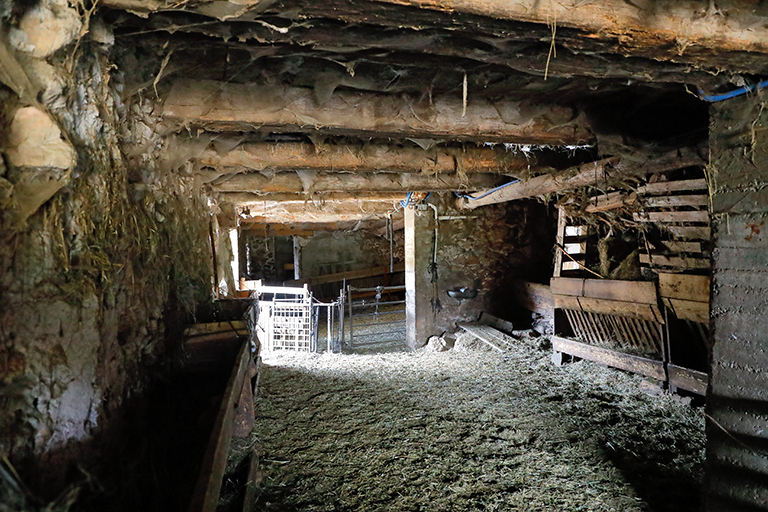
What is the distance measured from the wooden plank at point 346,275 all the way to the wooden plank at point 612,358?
25.5 feet

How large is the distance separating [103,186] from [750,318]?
2840 millimetres

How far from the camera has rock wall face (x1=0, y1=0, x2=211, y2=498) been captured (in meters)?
1.12

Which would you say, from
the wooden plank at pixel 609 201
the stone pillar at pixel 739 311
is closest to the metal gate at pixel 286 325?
the wooden plank at pixel 609 201

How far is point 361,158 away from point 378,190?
135cm

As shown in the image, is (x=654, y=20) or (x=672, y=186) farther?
(x=672, y=186)

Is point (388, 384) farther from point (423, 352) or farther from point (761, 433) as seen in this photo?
point (761, 433)

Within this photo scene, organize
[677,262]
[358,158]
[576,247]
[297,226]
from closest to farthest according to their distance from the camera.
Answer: [358,158] → [677,262] → [576,247] → [297,226]

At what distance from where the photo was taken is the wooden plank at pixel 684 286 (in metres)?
3.33

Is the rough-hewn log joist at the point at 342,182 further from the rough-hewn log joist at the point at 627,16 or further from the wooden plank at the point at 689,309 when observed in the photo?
the rough-hewn log joist at the point at 627,16

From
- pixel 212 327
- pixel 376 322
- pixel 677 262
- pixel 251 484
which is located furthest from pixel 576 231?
pixel 376 322

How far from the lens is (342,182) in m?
4.57

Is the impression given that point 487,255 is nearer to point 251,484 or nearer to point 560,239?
point 560,239

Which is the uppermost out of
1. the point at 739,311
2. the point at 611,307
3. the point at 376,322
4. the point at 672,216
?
the point at 672,216

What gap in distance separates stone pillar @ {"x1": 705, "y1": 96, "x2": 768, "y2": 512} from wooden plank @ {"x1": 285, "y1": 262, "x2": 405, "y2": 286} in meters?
10.2
